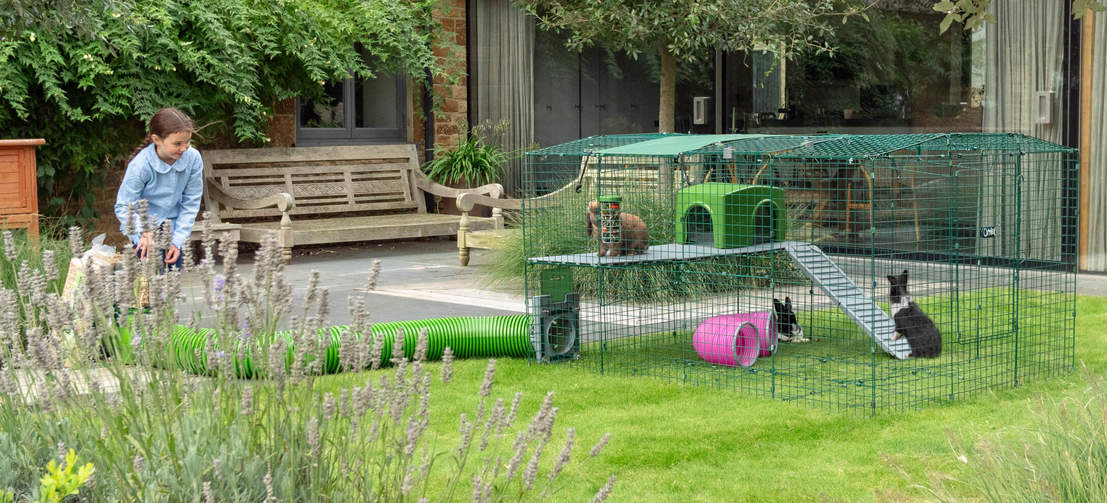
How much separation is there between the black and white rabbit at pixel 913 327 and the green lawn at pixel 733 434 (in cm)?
72

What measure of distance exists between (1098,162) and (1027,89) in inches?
34.1

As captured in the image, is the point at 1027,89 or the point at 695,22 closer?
the point at 695,22

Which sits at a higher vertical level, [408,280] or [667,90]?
[667,90]

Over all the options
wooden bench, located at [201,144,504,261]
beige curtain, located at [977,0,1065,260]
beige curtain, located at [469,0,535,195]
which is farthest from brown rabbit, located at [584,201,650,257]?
beige curtain, located at [469,0,535,195]

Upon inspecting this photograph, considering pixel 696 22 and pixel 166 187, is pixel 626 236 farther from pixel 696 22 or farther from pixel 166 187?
pixel 696 22

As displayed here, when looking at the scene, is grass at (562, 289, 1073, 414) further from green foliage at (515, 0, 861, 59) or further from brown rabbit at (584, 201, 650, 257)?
green foliage at (515, 0, 861, 59)

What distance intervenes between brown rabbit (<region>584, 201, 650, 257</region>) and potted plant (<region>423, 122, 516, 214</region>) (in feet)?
20.6

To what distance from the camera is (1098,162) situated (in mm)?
9344

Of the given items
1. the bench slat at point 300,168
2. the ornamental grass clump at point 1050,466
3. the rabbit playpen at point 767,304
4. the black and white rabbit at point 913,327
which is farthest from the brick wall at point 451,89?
the ornamental grass clump at point 1050,466

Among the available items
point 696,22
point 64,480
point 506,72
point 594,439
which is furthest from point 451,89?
point 64,480

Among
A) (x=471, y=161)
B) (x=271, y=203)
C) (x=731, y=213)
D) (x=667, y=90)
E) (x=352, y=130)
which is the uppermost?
(x=667, y=90)

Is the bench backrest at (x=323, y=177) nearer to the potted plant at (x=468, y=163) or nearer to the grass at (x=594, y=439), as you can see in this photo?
the potted plant at (x=468, y=163)

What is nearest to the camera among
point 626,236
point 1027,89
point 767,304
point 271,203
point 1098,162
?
point 626,236

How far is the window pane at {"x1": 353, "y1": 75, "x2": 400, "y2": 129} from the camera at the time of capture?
1330 cm
